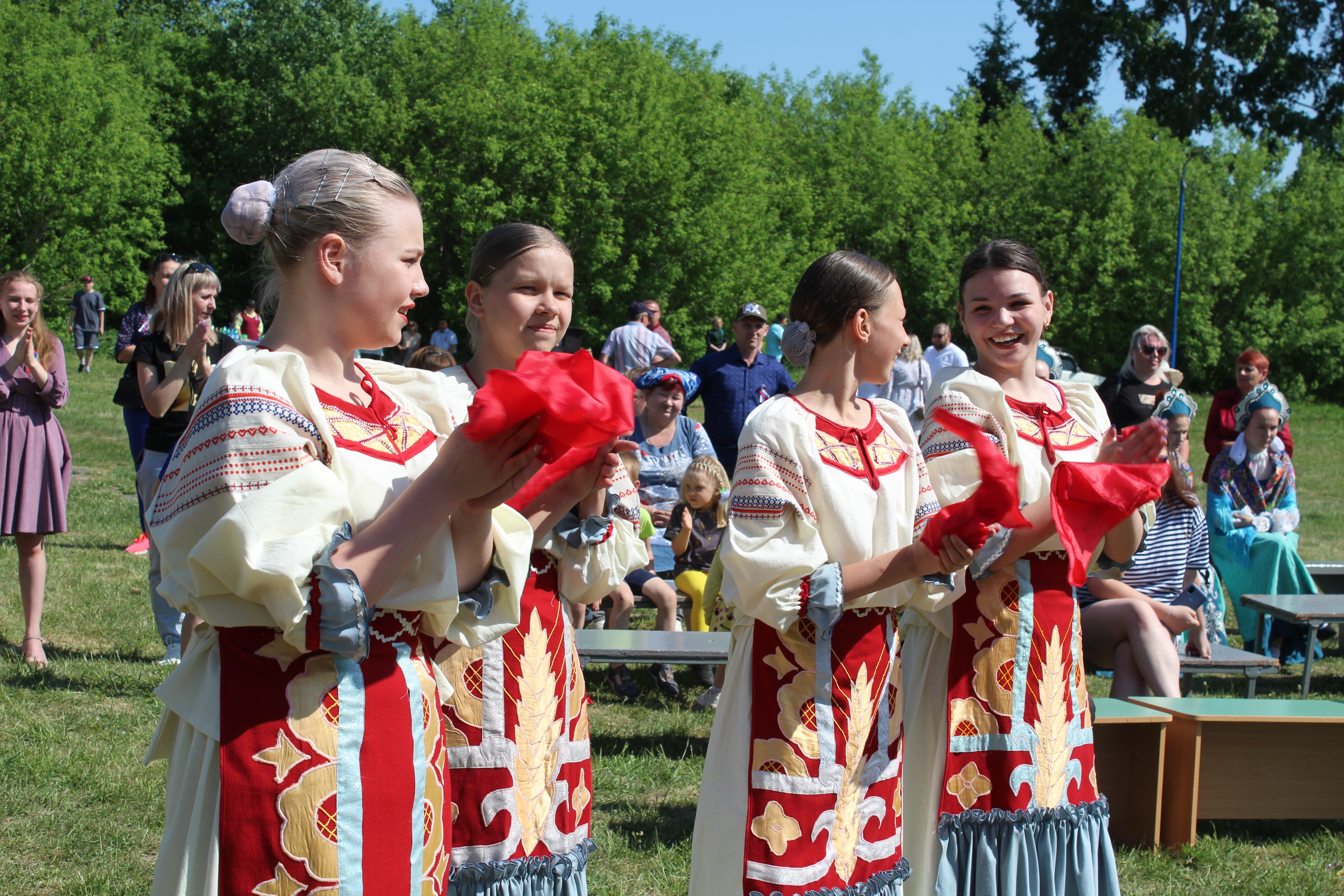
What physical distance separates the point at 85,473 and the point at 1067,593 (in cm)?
1180

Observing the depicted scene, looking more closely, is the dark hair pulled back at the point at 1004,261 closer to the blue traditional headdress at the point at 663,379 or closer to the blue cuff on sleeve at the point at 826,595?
the blue cuff on sleeve at the point at 826,595

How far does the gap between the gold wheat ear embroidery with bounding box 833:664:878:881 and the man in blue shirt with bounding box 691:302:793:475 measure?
6072mm

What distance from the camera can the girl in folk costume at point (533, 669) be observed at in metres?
2.41

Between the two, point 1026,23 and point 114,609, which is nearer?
point 114,609

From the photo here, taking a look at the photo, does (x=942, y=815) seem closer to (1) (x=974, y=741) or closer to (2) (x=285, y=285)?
(1) (x=974, y=741)

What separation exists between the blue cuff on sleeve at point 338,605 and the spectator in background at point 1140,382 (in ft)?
22.1

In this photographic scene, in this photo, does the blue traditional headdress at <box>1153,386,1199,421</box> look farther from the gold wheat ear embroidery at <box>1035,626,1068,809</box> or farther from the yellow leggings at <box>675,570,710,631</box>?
the yellow leggings at <box>675,570,710,631</box>

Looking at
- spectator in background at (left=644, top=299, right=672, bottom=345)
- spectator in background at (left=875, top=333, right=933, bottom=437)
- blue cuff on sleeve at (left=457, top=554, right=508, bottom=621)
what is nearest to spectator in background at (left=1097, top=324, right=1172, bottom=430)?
spectator in background at (left=875, top=333, right=933, bottom=437)

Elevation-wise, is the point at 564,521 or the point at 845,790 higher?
the point at 564,521

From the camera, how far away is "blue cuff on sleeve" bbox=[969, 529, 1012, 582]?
261 cm

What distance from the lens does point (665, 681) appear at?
608 centimetres

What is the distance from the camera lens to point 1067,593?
9.51 feet

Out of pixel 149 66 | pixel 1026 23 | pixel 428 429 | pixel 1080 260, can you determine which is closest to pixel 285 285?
pixel 428 429

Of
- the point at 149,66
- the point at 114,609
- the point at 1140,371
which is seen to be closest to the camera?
A: the point at 114,609
